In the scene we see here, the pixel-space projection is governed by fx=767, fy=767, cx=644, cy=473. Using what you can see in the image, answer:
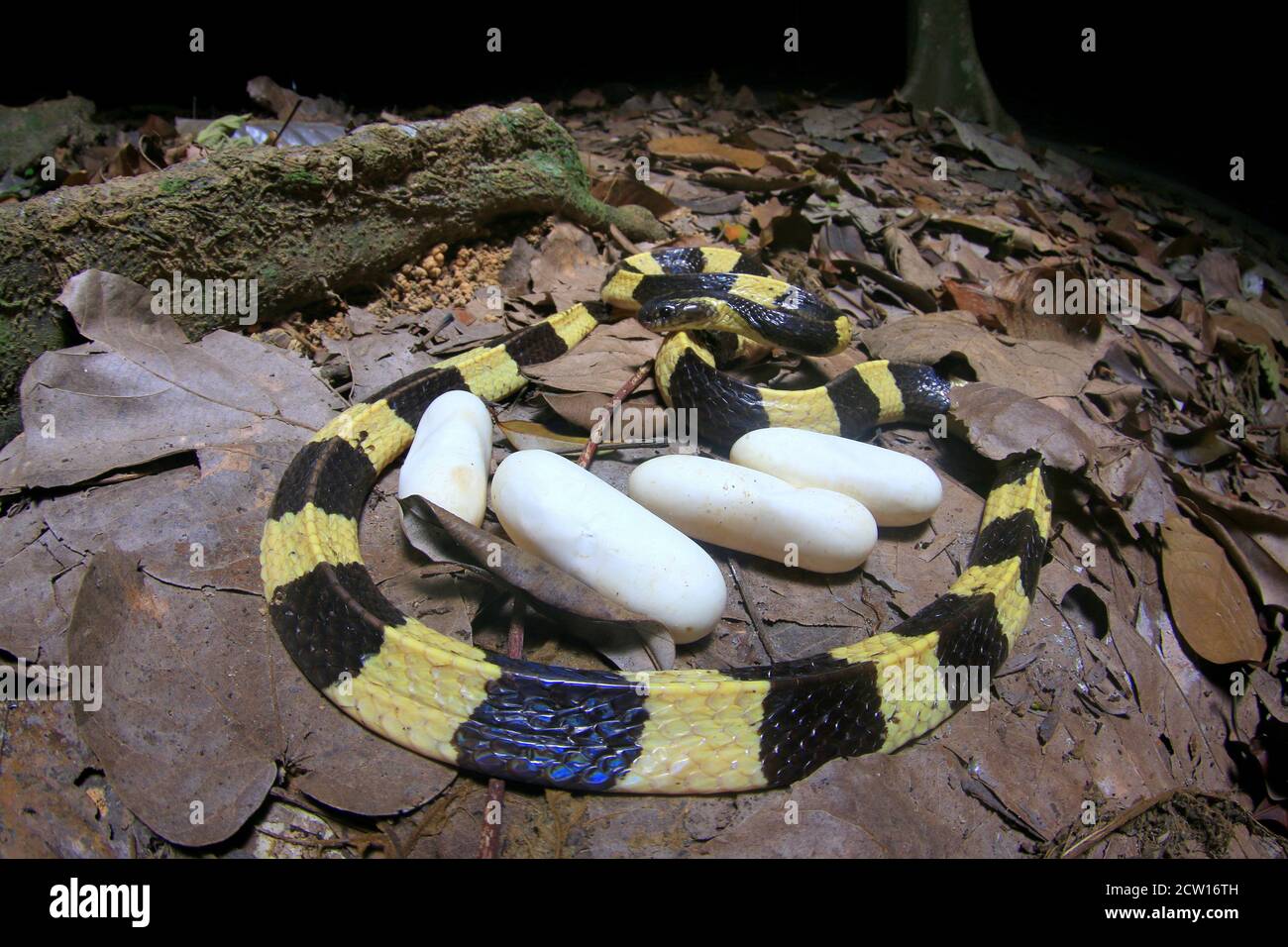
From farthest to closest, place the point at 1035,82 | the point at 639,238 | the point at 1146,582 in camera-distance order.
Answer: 1. the point at 1035,82
2. the point at 639,238
3. the point at 1146,582

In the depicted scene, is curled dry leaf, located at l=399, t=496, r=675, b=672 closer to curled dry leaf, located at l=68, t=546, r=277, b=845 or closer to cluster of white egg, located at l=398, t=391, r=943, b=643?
cluster of white egg, located at l=398, t=391, r=943, b=643

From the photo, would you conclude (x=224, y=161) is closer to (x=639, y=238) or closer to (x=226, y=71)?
(x=639, y=238)

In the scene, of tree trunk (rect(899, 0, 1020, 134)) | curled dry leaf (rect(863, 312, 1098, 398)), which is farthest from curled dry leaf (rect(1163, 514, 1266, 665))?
tree trunk (rect(899, 0, 1020, 134))

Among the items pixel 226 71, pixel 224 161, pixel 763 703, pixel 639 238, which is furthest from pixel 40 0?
pixel 763 703

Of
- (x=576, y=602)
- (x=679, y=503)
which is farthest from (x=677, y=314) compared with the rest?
(x=576, y=602)

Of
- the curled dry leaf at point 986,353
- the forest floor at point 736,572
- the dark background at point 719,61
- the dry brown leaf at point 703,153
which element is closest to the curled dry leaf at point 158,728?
the forest floor at point 736,572

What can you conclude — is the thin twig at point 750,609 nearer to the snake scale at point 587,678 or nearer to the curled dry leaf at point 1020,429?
the snake scale at point 587,678

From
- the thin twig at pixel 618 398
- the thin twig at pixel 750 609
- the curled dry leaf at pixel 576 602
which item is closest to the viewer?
the curled dry leaf at pixel 576 602
